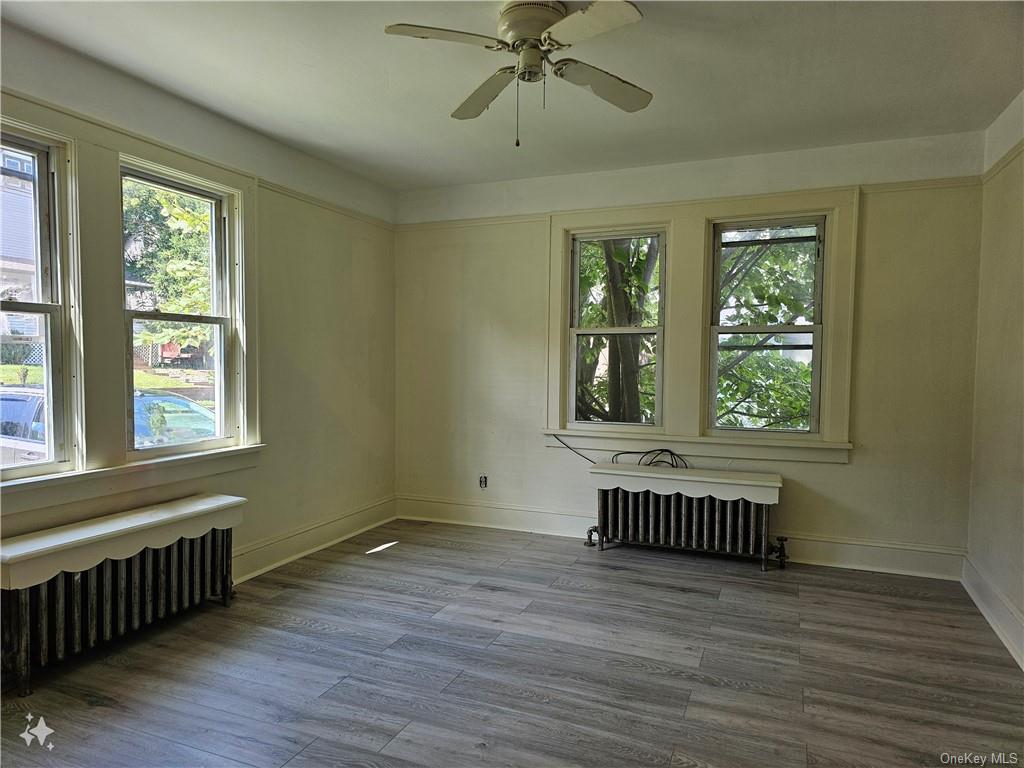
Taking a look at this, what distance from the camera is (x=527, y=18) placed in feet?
7.61

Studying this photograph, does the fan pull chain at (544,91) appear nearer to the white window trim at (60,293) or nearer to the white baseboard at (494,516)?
the white window trim at (60,293)

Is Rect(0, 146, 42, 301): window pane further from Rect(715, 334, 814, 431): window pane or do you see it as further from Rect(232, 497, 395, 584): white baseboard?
Rect(715, 334, 814, 431): window pane

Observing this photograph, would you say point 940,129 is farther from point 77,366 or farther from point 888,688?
point 77,366

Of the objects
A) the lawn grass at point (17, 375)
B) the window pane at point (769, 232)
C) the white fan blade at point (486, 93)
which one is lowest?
the lawn grass at point (17, 375)

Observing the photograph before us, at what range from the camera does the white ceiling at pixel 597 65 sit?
7.93ft

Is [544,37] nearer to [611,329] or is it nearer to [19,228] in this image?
[19,228]

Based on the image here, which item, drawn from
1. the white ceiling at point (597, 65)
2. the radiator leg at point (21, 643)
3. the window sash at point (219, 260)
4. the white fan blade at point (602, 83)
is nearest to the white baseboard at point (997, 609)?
the white ceiling at point (597, 65)

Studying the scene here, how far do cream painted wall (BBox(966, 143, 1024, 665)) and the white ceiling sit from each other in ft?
1.92

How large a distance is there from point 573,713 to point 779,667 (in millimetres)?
1026

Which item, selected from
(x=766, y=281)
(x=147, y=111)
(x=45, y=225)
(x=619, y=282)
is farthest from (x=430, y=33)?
(x=766, y=281)

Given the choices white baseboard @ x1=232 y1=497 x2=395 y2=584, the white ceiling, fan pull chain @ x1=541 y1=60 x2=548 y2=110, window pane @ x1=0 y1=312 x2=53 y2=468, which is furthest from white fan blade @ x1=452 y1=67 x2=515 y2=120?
white baseboard @ x1=232 y1=497 x2=395 y2=584

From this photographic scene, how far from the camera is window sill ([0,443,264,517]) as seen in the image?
2.58 m

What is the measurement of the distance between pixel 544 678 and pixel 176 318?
269 centimetres

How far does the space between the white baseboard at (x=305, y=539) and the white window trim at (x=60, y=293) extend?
1.21 metres
